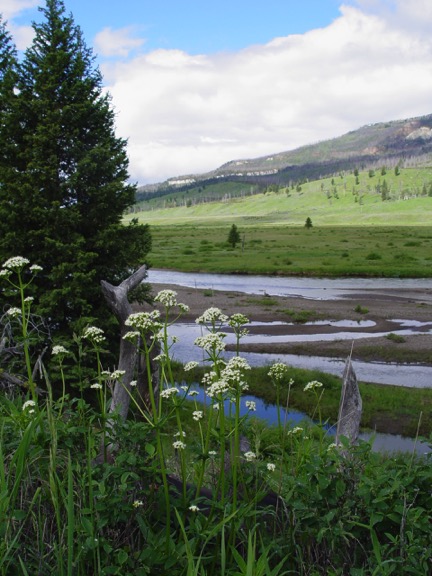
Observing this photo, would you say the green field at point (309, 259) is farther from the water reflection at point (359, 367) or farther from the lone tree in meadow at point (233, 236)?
the water reflection at point (359, 367)

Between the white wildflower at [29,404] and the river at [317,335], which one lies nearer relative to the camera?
the white wildflower at [29,404]

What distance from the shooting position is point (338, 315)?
120ft

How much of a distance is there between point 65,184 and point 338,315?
26.0m

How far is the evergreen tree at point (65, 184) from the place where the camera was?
14.3 metres

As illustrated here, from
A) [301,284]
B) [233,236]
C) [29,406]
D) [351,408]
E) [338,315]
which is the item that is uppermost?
[29,406]

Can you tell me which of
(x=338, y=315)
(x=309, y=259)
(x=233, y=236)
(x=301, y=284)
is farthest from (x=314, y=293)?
(x=233, y=236)

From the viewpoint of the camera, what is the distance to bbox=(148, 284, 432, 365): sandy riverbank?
88.1 ft

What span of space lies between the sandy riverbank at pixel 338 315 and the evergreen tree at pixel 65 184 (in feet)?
28.2

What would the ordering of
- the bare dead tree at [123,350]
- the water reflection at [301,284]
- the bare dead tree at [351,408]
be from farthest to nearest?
the water reflection at [301,284], the bare dead tree at [123,350], the bare dead tree at [351,408]

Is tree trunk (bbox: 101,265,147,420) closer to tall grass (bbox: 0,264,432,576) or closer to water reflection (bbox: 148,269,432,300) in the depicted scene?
tall grass (bbox: 0,264,432,576)

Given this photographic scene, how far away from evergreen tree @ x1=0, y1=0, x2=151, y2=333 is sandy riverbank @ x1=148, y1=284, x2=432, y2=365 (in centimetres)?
860

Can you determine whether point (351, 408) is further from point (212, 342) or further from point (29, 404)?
point (29, 404)

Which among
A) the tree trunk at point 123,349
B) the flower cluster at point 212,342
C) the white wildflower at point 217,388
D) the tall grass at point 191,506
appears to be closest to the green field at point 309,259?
the tree trunk at point 123,349

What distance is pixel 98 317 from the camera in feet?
48.4
